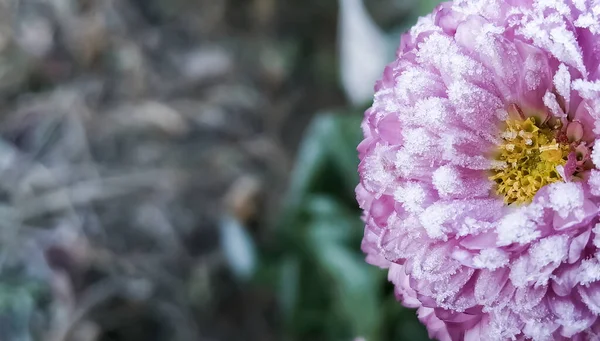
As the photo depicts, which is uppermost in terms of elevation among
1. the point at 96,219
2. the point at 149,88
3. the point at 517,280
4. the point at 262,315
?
the point at 149,88

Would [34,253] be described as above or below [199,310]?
above

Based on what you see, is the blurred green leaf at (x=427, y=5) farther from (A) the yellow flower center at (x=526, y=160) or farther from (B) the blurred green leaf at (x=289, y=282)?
(B) the blurred green leaf at (x=289, y=282)

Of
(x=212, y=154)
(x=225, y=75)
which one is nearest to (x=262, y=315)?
(x=212, y=154)

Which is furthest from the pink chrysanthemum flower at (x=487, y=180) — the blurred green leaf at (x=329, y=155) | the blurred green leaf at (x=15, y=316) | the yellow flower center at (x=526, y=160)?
the blurred green leaf at (x=15, y=316)

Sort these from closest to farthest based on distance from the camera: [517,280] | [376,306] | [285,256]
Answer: [517,280], [376,306], [285,256]

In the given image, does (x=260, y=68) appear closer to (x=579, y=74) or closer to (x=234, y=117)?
(x=234, y=117)
